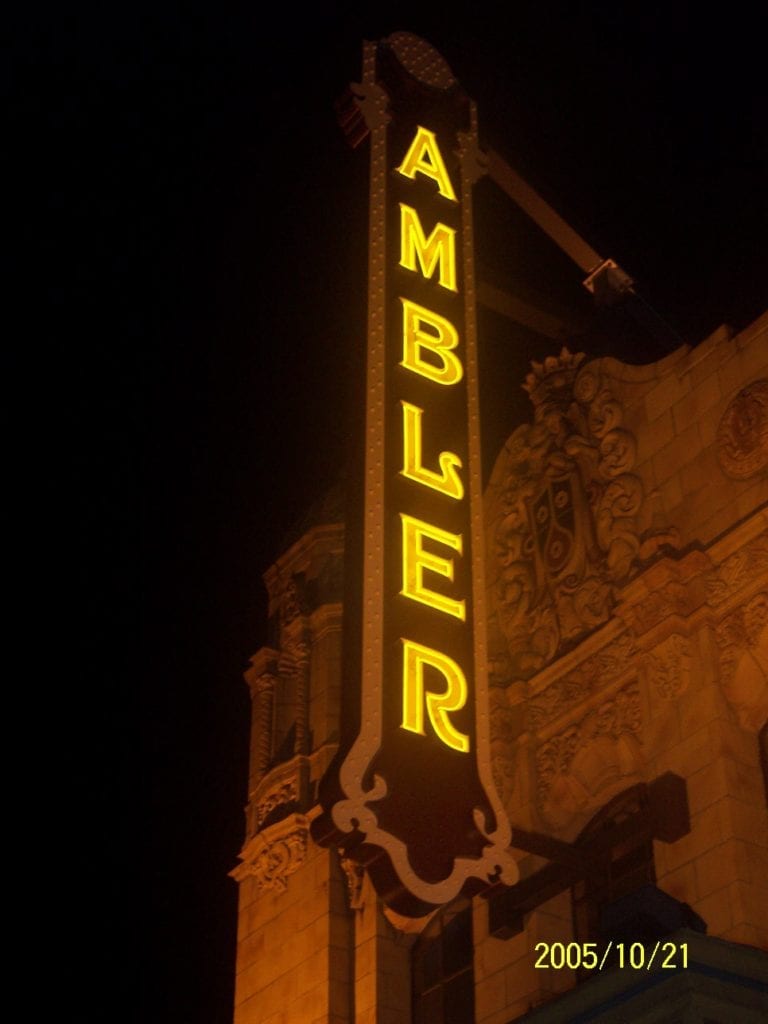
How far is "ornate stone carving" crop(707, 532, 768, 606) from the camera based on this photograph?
17844mm

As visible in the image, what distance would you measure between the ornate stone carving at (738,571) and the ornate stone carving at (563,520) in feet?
2.91

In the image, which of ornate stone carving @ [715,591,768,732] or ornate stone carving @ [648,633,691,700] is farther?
ornate stone carving @ [648,633,691,700]

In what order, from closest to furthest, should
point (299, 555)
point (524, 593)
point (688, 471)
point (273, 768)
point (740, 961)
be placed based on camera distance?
point (740, 961)
point (688, 471)
point (524, 593)
point (273, 768)
point (299, 555)

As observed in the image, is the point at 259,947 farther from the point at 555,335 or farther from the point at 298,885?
the point at 555,335

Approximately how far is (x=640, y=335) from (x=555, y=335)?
142 cm

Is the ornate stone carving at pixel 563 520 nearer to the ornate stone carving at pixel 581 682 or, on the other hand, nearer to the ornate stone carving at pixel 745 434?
the ornate stone carving at pixel 581 682

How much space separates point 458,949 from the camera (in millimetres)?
20172

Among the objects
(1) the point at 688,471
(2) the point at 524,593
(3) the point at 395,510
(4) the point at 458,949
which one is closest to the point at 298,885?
(4) the point at 458,949

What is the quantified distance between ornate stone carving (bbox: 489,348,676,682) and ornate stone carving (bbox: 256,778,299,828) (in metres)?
3.98

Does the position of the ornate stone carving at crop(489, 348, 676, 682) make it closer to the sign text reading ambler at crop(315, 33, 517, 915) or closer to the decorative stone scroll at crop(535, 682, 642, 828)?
the decorative stone scroll at crop(535, 682, 642, 828)

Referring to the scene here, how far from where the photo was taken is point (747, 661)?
17656mm
